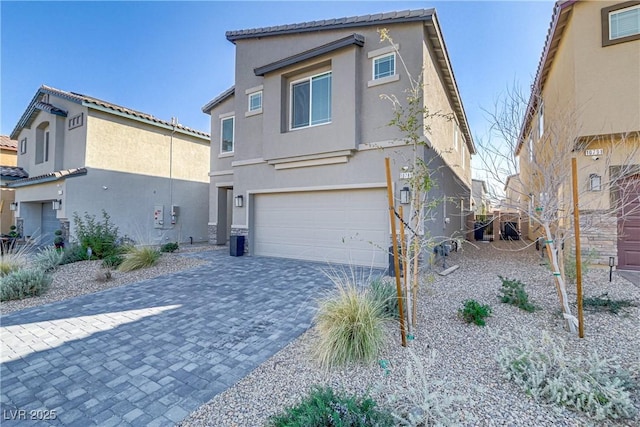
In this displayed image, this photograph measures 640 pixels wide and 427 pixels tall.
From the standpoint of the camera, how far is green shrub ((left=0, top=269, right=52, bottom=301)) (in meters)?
5.85

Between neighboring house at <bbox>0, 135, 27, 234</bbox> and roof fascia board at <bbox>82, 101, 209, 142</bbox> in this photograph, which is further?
neighboring house at <bbox>0, 135, 27, 234</bbox>

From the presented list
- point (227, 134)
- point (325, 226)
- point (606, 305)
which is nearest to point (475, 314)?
point (606, 305)

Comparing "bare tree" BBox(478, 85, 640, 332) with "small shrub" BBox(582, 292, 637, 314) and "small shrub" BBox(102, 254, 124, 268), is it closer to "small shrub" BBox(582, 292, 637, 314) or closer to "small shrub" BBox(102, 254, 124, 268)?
"small shrub" BBox(582, 292, 637, 314)

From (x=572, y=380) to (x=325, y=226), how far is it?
7258 millimetres

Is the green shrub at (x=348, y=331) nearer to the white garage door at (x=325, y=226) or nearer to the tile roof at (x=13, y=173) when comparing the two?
the white garage door at (x=325, y=226)

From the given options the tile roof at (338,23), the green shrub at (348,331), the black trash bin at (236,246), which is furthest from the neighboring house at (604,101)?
the black trash bin at (236,246)

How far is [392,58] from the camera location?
27.1 ft

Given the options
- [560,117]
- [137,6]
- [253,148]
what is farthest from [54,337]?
[137,6]

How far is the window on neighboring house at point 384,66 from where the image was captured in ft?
27.0

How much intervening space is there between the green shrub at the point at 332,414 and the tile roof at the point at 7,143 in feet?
81.9

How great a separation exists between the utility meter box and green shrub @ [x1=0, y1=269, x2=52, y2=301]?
26.0 ft

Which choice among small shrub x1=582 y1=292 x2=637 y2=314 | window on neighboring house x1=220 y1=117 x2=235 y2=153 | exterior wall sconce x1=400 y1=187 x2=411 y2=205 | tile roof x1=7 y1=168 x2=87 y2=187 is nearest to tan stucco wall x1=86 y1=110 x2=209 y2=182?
tile roof x1=7 y1=168 x2=87 y2=187

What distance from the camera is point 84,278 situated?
7.36 meters

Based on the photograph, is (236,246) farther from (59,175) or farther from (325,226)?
Result: (59,175)
